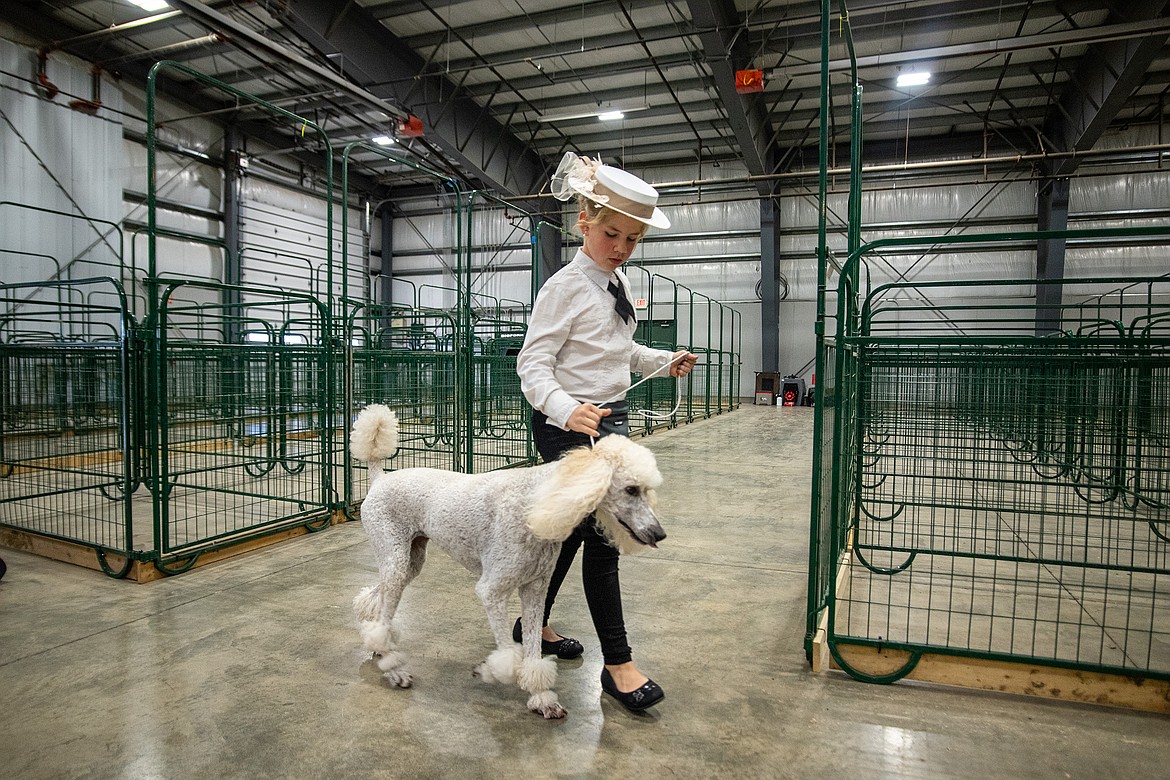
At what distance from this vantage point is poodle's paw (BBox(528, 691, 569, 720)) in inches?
68.4

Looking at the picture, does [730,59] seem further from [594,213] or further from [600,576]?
[600,576]

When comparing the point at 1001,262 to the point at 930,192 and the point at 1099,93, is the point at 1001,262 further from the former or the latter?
the point at 1099,93

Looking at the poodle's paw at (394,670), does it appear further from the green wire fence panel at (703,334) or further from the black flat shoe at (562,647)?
the green wire fence panel at (703,334)

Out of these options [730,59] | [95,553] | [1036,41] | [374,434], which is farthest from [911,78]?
[95,553]

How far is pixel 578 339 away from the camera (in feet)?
5.88

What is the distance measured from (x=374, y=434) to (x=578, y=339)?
0.74 meters

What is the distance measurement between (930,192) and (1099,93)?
11.9 feet

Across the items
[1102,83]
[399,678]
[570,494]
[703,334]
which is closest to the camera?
[570,494]

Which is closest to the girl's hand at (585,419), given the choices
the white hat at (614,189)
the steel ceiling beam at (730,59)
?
the white hat at (614,189)

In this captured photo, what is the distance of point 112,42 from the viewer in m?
9.41

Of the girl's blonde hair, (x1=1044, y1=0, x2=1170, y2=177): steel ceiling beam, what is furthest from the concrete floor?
(x1=1044, y1=0, x2=1170, y2=177): steel ceiling beam

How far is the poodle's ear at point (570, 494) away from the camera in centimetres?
153

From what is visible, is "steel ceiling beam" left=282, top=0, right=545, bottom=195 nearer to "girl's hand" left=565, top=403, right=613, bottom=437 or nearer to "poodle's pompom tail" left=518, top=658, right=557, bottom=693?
"girl's hand" left=565, top=403, right=613, bottom=437

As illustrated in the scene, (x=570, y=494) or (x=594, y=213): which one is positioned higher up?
(x=594, y=213)
